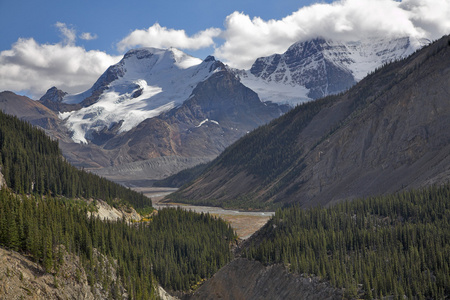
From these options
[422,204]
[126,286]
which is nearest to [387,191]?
[422,204]

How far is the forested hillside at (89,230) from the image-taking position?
57.6 meters

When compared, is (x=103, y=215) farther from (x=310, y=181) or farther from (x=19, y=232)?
(x=310, y=181)

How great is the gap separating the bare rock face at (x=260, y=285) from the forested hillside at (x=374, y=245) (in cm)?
129

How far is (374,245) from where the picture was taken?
6950 centimetres

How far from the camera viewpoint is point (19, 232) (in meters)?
54.7

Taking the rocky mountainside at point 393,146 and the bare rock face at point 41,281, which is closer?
the bare rock face at point 41,281

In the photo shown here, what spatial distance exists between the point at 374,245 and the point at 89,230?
39.3m

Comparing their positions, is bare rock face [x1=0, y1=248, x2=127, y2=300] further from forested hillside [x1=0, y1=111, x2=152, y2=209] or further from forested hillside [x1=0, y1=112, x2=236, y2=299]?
forested hillside [x1=0, y1=111, x2=152, y2=209]

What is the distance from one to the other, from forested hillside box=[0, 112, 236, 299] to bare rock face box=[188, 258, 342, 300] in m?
9.35

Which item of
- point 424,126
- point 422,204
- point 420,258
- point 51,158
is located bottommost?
point 420,258

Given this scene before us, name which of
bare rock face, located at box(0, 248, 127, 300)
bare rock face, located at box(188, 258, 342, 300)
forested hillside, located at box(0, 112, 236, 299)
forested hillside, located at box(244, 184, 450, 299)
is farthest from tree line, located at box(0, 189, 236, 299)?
forested hillside, located at box(244, 184, 450, 299)

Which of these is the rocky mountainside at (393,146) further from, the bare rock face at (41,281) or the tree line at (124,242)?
the bare rock face at (41,281)

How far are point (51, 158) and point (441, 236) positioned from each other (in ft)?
270

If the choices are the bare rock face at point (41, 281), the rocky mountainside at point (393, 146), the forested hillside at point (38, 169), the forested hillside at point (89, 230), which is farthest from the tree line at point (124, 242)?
the rocky mountainside at point (393, 146)
